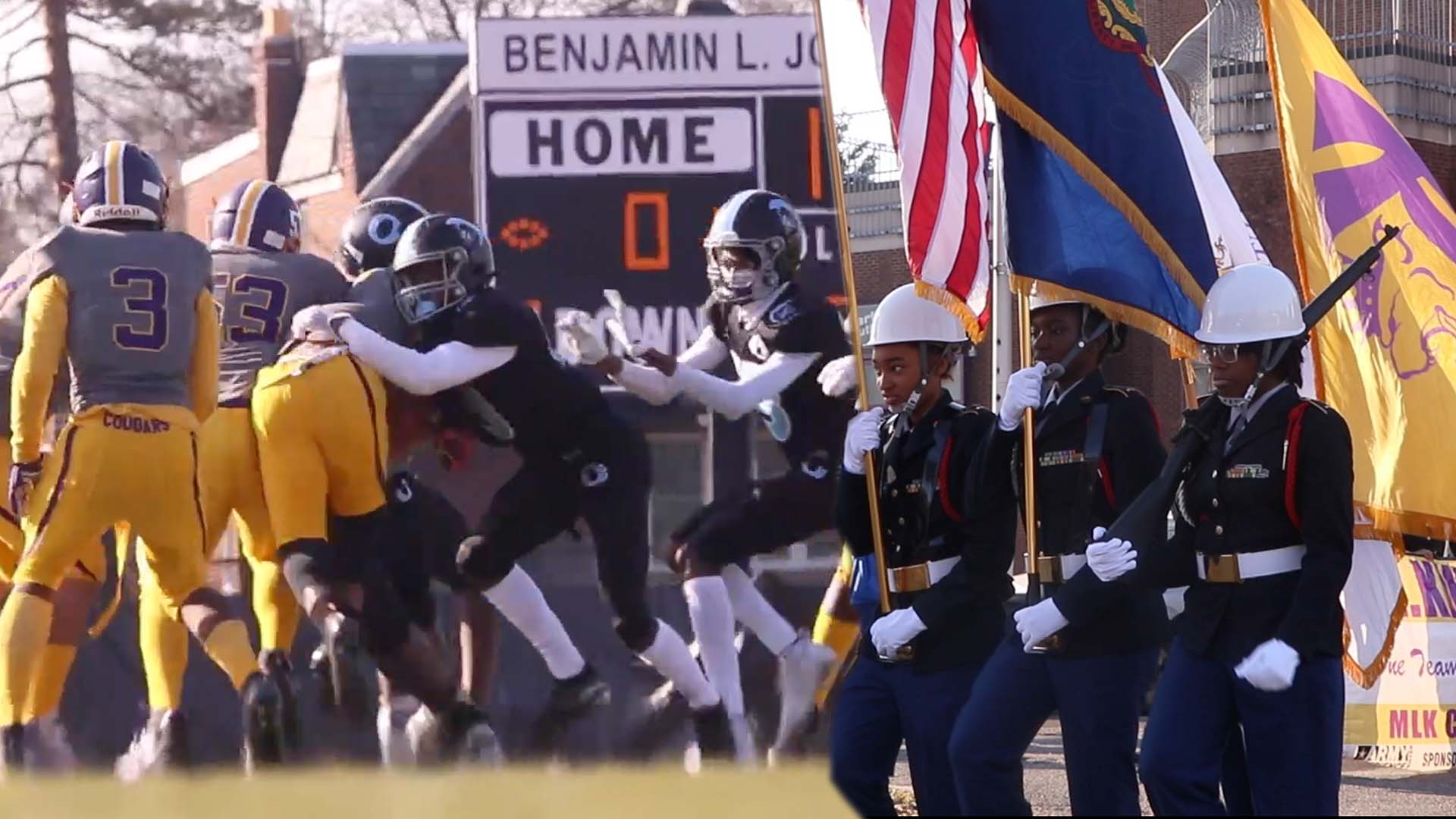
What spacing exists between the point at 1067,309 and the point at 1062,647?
44.7 inches

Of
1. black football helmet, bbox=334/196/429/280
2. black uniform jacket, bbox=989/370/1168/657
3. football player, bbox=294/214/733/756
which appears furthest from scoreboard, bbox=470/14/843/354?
black uniform jacket, bbox=989/370/1168/657

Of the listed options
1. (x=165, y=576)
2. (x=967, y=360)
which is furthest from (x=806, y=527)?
(x=967, y=360)

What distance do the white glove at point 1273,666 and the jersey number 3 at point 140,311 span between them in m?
3.49

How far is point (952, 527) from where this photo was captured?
6.59 m

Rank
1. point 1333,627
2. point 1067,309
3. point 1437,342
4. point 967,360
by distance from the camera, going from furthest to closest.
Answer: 1. point 967,360
2. point 1437,342
3. point 1067,309
4. point 1333,627

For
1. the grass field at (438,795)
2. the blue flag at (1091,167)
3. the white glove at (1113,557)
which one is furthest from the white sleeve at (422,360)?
the white glove at (1113,557)

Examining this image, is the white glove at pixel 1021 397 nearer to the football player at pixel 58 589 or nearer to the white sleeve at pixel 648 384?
the white sleeve at pixel 648 384

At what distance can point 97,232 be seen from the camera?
679 cm

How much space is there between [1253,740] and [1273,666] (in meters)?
0.29

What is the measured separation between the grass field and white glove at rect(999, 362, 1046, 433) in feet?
4.70

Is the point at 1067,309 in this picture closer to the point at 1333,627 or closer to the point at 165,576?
the point at 1333,627

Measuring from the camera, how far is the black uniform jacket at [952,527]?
21.4 feet

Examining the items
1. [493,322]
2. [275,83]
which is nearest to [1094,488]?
[493,322]

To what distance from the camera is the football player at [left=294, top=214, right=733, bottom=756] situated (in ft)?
22.7
